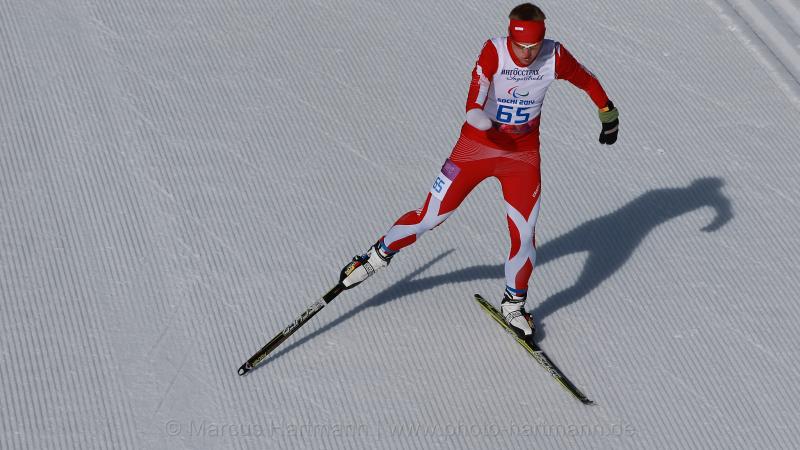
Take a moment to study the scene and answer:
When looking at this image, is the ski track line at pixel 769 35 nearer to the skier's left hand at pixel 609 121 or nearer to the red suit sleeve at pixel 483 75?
the skier's left hand at pixel 609 121

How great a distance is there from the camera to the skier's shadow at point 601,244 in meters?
4.12

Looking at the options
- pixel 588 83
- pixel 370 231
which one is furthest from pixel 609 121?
pixel 370 231

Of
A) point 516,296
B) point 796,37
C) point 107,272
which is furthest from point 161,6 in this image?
point 796,37

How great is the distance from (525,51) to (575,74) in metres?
0.28

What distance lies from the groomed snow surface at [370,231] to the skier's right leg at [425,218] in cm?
24

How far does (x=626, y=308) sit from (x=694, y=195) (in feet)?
2.65

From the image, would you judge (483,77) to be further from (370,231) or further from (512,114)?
(370,231)

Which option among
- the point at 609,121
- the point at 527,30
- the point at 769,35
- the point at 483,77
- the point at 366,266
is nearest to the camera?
the point at 527,30

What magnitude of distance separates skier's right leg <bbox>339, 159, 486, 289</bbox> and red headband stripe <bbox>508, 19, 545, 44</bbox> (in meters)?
0.49

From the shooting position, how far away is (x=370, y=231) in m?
4.36

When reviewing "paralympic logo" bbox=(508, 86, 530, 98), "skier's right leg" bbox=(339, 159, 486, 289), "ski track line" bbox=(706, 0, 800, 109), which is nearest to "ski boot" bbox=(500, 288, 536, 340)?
"skier's right leg" bbox=(339, 159, 486, 289)

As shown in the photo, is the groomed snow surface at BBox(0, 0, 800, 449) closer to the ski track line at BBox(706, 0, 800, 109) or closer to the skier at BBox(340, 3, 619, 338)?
the ski track line at BBox(706, 0, 800, 109)

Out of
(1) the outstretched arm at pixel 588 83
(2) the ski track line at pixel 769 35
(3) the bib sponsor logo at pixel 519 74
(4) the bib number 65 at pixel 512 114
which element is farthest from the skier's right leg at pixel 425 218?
(2) the ski track line at pixel 769 35

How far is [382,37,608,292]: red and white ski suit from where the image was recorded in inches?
138
